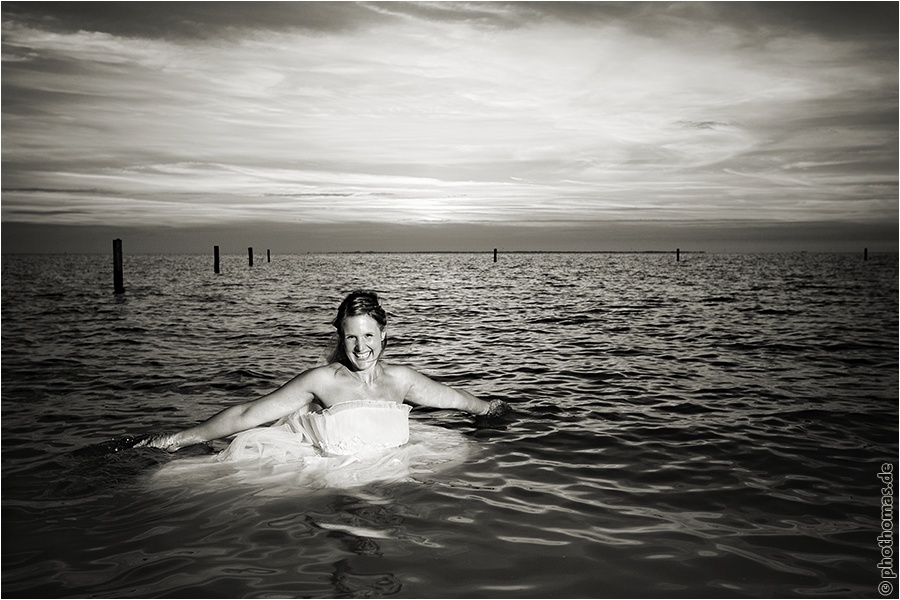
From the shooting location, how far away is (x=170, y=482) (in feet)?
20.1

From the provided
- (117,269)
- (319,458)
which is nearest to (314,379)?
(319,458)

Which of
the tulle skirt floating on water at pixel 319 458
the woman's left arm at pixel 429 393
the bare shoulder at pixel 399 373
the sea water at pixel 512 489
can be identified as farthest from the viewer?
the woman's left arm at pixel 429 393

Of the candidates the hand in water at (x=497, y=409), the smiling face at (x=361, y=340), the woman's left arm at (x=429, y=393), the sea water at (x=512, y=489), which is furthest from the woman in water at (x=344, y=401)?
the hand in water at (x=497, y=409)

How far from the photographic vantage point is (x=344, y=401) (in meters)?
6.54

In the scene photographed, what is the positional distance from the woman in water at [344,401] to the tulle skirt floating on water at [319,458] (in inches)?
0.4

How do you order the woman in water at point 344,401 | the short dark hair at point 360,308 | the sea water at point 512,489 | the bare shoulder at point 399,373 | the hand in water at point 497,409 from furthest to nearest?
1. the hand in water at point 497,409
2. the bare shoulder at point 399,373
3. the woman in water at point 344,401
4. the short dark hair at point 360,308
5. the sea water at point 512,489

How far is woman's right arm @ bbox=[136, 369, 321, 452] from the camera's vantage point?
650cm

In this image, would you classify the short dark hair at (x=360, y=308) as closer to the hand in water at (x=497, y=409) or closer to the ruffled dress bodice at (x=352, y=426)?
the ruffled dress bodice at (x=352, y=426)

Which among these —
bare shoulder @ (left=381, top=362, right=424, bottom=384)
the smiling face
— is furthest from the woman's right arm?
bare shoulder @ (left=381, top=362, right=424, bottom=384)

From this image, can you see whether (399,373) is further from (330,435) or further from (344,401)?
(330,435)

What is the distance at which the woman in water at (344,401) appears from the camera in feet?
20.8

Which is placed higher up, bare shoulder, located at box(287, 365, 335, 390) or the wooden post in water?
the wooden post in water

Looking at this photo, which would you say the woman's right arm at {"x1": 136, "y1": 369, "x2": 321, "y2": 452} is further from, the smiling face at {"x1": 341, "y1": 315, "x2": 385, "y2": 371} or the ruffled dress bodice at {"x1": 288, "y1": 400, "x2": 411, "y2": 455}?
the smiling face at {"x1": 341, "y1": 315, "x2": 385, "y2": 371}

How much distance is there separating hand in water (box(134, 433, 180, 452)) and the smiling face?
206 centimetres
